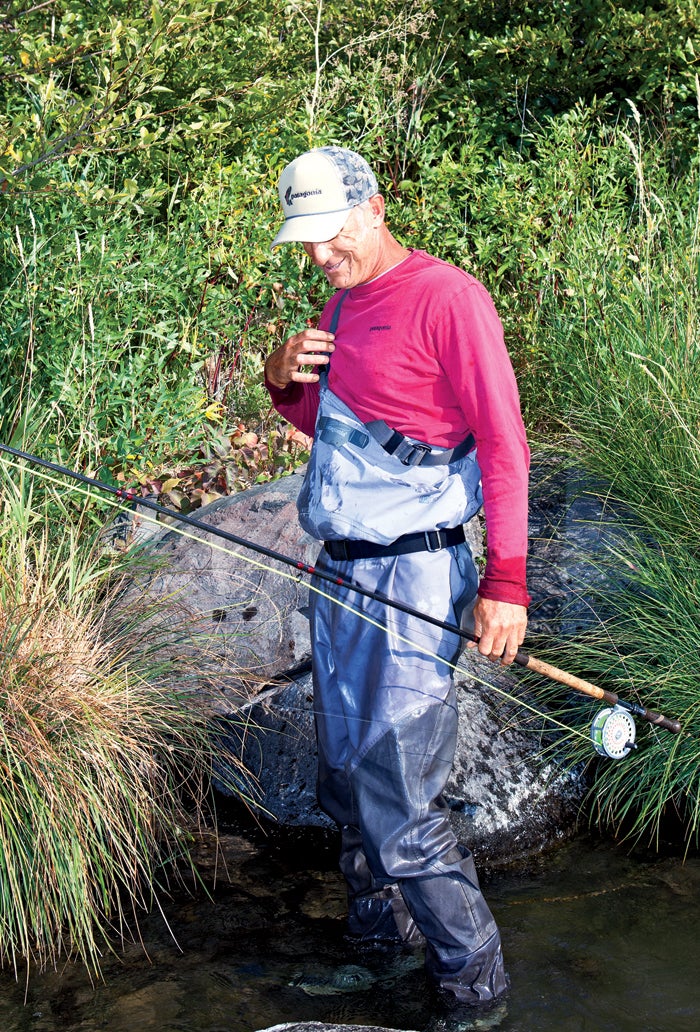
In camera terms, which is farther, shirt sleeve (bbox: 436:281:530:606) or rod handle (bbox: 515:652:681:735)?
rod handle (bbox: 515:652:681:735)

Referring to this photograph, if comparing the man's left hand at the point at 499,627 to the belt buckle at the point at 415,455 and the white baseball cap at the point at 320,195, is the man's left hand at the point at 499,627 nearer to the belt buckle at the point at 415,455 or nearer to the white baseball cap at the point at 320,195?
the belt buckle at the point at 415,455

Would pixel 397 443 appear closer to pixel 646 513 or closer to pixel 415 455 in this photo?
pixel 415 455

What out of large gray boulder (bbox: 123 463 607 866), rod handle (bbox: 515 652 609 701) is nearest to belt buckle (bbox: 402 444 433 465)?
rod handle (bbox: 515 652 609 701)

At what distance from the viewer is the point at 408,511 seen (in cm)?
324

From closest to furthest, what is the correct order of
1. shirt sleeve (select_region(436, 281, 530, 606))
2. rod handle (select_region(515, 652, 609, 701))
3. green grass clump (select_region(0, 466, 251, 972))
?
shirt sleeve (select_region(436, 281, 530, 606)), rod handle (select_region(515, 652, 609, 701)), green grass clump (select_region(0, 466, 251, 972))

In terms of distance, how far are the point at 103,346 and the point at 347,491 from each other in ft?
8.96

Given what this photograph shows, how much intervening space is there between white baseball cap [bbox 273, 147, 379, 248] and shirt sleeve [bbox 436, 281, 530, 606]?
16.2 inches

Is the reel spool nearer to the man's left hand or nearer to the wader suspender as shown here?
the man's left hand

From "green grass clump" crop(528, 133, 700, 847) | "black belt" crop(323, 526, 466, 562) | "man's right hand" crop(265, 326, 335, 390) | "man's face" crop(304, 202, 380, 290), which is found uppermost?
"man's face" crop(304, 202, 380, 290)

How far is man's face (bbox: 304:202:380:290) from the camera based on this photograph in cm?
323

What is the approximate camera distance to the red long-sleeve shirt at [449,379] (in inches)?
121

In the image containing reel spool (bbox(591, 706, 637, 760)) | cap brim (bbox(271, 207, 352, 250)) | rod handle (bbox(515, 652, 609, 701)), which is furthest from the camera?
reel spool (bbox(591, 706, 637, 760))

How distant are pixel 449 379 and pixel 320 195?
621 mm

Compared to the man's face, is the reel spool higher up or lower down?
lower down
